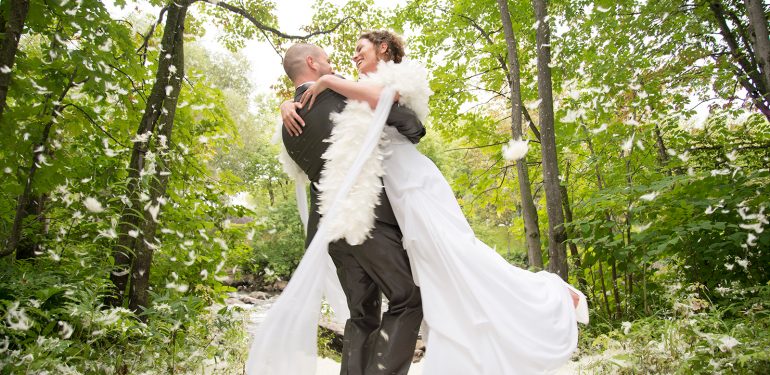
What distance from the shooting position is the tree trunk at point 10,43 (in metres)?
2.87

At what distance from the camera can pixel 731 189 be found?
13.1ft

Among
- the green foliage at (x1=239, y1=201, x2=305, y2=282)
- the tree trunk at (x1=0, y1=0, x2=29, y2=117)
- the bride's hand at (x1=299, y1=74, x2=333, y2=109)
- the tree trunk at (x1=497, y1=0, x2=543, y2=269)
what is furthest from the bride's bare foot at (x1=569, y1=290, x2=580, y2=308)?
the green foliage at (x1=239, y1=201, x2=305, y2=282)

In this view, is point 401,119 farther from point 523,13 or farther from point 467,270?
point 523,13

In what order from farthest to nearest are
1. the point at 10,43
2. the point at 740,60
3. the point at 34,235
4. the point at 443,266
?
1. the point at 740,60
2. the point at 34,235
3. the point at 10,43
4. the point at 443,266

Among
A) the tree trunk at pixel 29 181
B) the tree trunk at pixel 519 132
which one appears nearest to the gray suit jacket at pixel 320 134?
the tree trunk at pixel 29 181

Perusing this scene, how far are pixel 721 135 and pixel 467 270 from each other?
4.30 metres

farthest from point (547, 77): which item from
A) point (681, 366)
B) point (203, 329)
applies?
point (203, 329)

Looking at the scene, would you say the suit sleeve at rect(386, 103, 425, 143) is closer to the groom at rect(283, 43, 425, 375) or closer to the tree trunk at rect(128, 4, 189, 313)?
the groom at rect(283, 43, 425, 375)

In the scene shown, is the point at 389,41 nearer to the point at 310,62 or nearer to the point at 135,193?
the point at 310,62

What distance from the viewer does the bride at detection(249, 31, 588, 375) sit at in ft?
6.75

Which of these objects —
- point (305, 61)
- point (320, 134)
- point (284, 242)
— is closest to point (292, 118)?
point (320, 134)

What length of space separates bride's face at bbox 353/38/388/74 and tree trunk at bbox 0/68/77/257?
2119mm

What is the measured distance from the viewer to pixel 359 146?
222cm

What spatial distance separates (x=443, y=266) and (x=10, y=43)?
103 inches
